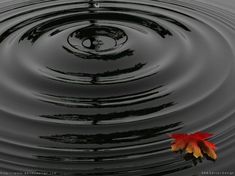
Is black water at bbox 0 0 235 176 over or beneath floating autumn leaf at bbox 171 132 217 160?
over

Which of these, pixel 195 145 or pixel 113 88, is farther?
pixel 113 88

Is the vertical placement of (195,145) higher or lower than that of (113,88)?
lower

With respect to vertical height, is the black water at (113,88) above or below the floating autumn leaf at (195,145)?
above

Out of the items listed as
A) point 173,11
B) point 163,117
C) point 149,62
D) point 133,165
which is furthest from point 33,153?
point 173,11
